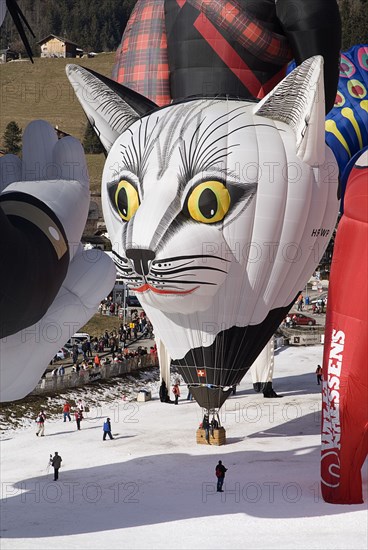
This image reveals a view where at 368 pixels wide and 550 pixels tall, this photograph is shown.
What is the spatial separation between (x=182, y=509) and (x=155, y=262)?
12.1 feet

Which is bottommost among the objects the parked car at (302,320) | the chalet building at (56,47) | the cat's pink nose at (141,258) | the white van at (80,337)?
the parked car at (302,320)

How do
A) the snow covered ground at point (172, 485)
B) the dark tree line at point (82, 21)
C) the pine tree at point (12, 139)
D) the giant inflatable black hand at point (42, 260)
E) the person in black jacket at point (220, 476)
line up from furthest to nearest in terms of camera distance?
the dark tree line at point (82, 21) < the pine tree at point (12, 139) < the person in black jacket at point (220, 476) < the snow covered ground at point (172, 485) < the giant inflatable black hand at point (42, 260)

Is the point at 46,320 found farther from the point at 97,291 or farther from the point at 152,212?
the point at 152,212

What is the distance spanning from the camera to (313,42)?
22.4 metres

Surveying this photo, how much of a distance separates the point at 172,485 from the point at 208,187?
14.4 ft

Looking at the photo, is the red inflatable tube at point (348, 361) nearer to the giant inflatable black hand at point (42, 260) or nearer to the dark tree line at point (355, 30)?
the giant inflatable black hand at point (42, 260)

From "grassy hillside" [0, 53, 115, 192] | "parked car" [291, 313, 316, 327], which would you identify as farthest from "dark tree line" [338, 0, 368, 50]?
"parked car" [291, 313, 316, 327]

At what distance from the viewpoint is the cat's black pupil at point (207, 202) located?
698 inches

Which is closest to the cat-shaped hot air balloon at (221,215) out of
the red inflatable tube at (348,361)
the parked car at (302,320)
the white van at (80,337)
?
the red inflatable tube at (348,361)

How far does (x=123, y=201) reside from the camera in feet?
60.7

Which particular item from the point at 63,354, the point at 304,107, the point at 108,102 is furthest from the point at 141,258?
the point at 63,354

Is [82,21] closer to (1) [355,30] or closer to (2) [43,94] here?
(2) [43,94]

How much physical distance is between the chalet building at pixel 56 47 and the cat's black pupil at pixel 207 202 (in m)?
108

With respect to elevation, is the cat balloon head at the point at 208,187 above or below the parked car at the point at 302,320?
above
